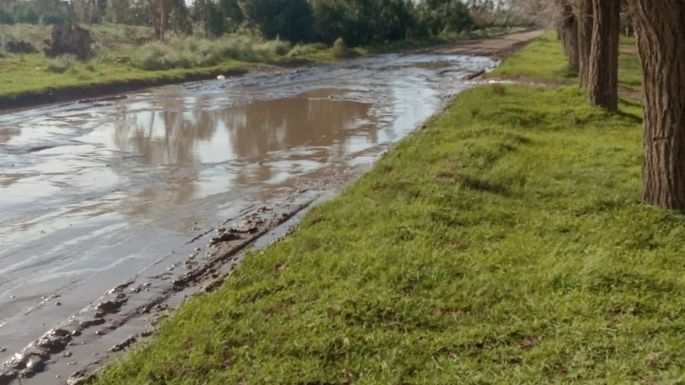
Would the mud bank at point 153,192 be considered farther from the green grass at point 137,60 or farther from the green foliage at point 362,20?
the green foliage at point 362,20

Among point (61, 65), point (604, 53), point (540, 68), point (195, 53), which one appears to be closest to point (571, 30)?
point (540, 68)

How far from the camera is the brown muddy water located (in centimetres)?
846

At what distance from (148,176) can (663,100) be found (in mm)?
8885

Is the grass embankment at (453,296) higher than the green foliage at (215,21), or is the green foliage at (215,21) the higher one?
the green foliage at (215,21)

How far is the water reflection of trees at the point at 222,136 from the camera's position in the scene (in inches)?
530

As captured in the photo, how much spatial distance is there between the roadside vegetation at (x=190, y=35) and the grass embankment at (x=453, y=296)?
1963cm

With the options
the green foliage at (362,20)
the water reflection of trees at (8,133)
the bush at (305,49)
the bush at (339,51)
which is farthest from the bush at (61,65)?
the green foliage at (362,20)

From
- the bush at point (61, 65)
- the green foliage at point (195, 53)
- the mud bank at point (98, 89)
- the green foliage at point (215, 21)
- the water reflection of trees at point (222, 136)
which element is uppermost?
the green foliage at point (215, 21)

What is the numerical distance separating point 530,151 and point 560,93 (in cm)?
983

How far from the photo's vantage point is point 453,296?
648 centimetres

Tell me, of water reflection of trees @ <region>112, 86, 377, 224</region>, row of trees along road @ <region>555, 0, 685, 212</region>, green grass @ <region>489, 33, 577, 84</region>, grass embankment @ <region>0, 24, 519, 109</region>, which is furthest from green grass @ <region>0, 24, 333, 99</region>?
row of trees along road @ <region>555, 0, 685, 212</region>

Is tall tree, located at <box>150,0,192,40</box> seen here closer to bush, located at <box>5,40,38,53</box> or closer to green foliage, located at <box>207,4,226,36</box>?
green foliage, located at <box>207,4,226,36</box>

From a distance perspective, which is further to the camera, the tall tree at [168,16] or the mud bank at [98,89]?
the tall tree at [168,16]

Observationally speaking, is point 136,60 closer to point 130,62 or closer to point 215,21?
point 130,62
